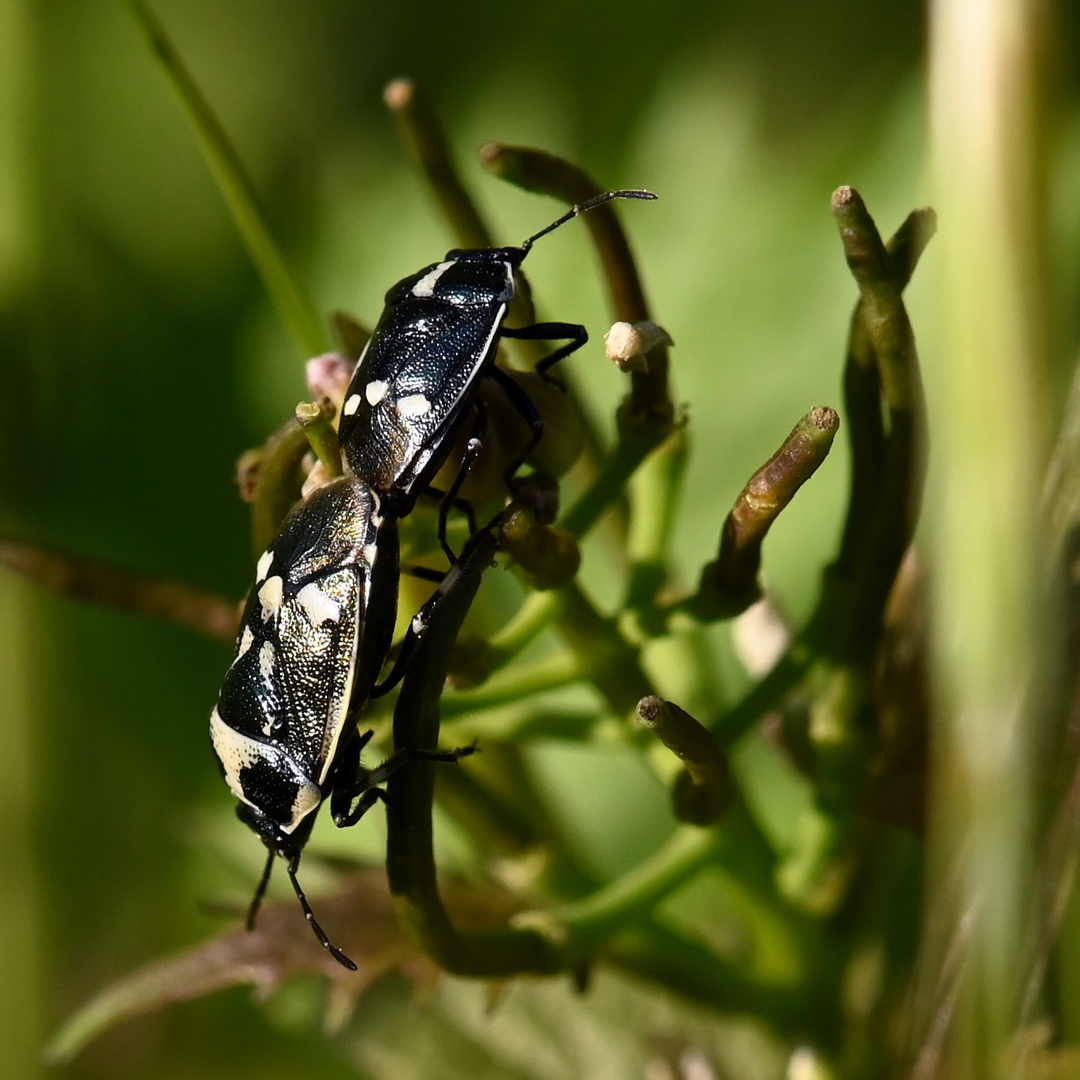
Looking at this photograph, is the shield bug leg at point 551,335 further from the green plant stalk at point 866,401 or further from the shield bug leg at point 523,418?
the green plant stalk at point 866,401

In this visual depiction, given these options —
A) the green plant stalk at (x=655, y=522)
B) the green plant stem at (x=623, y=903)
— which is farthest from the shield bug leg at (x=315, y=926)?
the green plant stalk at (x=655, y=522)

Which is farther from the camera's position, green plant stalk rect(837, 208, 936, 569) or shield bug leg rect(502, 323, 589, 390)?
shield bug leg rect(502, 323, 589, 390)

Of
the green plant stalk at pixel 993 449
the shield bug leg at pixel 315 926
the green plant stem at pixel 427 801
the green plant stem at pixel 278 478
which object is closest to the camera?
the green plant stalk at pixel 993 449

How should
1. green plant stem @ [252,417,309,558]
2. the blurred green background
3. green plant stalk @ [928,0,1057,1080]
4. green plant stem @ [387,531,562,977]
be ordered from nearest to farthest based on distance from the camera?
green plant stalk @ [928,0,1057,1080] → green plant stem @ [387,531,562,977] → green plant stem @ [252,417,309,558] → the blurred green background

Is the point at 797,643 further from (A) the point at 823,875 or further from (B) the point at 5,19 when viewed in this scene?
(B) the point at 5,19

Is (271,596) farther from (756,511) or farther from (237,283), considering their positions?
(237,283)

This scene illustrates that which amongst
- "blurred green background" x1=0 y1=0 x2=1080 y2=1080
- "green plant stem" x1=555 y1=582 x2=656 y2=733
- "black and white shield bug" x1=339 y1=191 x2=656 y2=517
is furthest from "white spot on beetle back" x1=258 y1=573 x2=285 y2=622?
"blurred green background" x1=0 y1=0 x2=1080 y2=1080

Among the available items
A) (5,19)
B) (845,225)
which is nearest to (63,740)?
(5,19)

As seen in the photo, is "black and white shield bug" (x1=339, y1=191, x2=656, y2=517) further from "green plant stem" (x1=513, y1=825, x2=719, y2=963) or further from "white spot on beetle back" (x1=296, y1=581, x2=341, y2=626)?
"green plant stem" (x1=513, y1=825, x2=719, y2=963)
